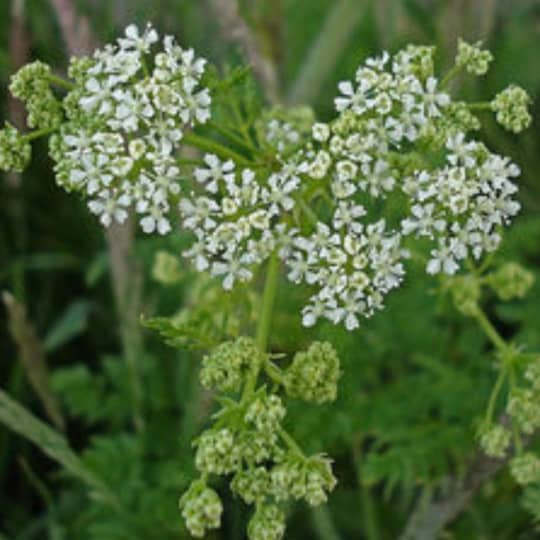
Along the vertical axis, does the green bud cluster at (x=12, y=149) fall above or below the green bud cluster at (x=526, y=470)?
above

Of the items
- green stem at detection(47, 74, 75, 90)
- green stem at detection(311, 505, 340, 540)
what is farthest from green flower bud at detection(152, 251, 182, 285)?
green stem at detection(47, 74, 75, 90)

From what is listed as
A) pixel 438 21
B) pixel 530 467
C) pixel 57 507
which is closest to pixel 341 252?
pixel 530 467

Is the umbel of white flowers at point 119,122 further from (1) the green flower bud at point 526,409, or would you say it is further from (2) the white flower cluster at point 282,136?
(1) the green flower bud at point 526,409

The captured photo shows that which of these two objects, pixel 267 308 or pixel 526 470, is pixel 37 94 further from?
pixel 526 470

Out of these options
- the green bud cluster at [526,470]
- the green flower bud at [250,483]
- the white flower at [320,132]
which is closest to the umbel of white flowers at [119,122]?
the white flower at [320,132]

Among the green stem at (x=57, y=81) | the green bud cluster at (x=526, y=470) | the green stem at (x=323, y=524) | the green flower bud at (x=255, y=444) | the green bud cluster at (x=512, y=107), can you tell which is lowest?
the green bud cluster at (x=526, y=470)

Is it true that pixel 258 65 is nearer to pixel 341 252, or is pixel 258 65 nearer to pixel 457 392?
pixel 457 392

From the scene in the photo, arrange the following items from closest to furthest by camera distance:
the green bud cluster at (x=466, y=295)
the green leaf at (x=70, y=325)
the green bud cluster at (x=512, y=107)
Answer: the green bud cluster at (x=512, y=107) → the green bud cluster at (x=466, y=295) → the green leaf at (x=70, y=325)
